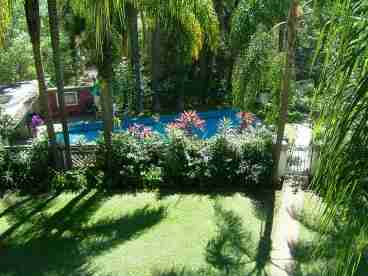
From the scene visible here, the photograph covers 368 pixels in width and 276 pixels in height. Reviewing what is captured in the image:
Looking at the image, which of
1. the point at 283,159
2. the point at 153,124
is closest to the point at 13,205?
the point at 283,159

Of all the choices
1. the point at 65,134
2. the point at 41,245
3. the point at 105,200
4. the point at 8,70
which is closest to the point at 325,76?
the point at 41,245

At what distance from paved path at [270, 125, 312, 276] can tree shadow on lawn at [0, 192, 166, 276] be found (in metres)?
2.63

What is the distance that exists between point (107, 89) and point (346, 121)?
1053cm

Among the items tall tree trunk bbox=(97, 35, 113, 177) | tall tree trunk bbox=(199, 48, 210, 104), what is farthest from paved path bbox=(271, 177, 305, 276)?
tall tree trunk bbox=(199, 48, 210, 104)

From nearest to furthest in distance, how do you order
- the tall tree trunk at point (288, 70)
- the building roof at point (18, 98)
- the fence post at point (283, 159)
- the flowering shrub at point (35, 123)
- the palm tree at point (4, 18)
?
the palm tree at point (4, 18) < the tall tree trunk at point (288, 70) < the fence post at point (283, 159) < the building roof at point (18, 98) < the flowering shrub at point (35, 123)

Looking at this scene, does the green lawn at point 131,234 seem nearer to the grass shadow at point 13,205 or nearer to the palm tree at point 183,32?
the grass shadow at point 13,205

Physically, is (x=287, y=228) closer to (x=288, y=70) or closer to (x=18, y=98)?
(x=288, y=70)

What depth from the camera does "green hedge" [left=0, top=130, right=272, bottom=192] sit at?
12.1 meters

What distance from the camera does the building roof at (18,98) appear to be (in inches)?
617

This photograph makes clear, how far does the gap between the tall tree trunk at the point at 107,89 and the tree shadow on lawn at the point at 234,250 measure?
3.34m

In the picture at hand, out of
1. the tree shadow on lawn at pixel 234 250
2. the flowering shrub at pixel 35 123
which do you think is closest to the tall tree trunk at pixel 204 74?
the flowering shrub at pixel 35 123

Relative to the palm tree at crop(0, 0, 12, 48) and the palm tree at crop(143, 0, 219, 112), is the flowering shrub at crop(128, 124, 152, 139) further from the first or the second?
the palm tree at crop(0, 0, 12, 48)

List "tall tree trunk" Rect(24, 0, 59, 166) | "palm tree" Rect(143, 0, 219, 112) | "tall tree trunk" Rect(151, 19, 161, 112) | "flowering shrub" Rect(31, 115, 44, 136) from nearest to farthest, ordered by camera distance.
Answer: "palm tree" Rect(143, 0, 219, 112) → "tall tree trunk" Rect(24, 0, 59, 166) → "flowering shrub" Rect(31, 115, 44, 136) → "tall tree trunk" Rect(151, 19, 161, 112)

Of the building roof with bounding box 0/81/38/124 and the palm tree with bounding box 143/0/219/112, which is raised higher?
the palm tree with bounding box 143/0/219/112
